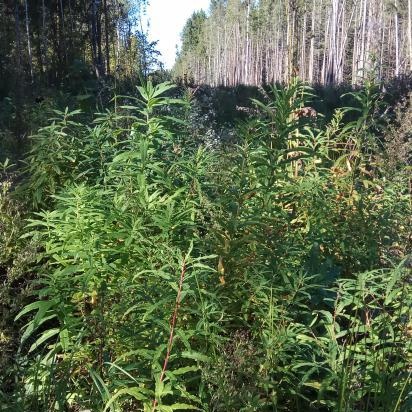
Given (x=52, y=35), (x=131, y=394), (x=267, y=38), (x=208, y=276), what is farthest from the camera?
(x=267, y=38)

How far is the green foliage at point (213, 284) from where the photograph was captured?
212 centimetres

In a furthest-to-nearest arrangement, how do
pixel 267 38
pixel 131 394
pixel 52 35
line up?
pixel 267 38 < pixel 52 35 < pixel 131 394

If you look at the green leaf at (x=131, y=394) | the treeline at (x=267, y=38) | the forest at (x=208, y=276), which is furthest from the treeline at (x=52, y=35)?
the treeline at (x=267, y=38)

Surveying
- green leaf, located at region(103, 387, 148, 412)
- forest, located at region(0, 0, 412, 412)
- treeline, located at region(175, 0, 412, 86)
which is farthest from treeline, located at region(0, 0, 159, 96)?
treeline, located at region(175, 0, 412, 86)

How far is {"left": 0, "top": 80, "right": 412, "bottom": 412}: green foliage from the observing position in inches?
83.5

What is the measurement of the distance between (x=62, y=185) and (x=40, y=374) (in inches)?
63.4

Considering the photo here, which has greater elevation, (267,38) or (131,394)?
(267,38)

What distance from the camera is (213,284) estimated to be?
2.53 metres

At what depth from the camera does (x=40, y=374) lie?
2248mm

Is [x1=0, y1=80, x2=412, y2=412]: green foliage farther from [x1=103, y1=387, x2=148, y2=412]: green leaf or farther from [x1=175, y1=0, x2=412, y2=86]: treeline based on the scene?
[x1=175, y1=0, x2=412, y2=86]: treeline

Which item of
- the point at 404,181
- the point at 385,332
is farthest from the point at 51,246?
the point at 404,181

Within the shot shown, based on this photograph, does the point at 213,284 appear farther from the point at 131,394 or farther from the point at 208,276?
the point at 131,394

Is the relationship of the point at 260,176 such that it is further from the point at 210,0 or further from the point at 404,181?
the point at 210,0

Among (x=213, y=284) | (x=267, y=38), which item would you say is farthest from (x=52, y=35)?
(x=267, y=38)
